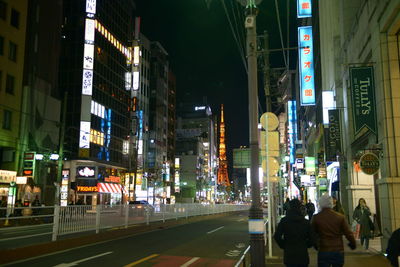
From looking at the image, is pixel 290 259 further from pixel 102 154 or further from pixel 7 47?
pixel 102 154

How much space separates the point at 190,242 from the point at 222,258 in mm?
4685

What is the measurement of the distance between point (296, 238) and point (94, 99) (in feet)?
186

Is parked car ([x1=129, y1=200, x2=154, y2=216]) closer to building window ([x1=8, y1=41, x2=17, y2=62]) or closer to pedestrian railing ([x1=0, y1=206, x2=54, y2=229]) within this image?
pedestrian railing ([x1=0, y1=206, x2=54, y2=229])

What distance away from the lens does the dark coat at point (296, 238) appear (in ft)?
20.5

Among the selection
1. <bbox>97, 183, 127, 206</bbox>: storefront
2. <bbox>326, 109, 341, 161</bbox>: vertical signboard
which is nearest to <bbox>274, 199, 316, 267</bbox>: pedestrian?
<bbox>326, 109, 341, 161</bbox>: vertical signboard

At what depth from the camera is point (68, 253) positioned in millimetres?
13898

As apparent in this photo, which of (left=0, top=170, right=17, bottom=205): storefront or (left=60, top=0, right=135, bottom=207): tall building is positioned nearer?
(left=0, top=170, right=17, bottom=205): storefront

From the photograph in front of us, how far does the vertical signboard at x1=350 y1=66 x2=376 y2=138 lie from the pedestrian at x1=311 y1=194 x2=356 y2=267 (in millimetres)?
8369

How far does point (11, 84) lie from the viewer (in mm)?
38406

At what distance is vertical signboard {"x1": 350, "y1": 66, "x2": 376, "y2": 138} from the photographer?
14.0m

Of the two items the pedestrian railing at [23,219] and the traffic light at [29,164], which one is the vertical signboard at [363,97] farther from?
the traffic light at [29,164]

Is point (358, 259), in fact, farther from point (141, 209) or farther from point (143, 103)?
Result: point (143, 103)

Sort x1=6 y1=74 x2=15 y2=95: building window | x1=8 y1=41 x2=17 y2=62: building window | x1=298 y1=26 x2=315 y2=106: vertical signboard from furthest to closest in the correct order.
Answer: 1. x1=8 y1=41 x2=17 y2=62: building window
2. x1=6 y1=74 x2=15 y2=95: building window
3. x1=298 y1=26 x2=315 y2=106: vertical signboard

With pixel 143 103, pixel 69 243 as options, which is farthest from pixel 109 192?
pixel 69 243
